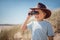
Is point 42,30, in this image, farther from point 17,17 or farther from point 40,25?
point 17,17

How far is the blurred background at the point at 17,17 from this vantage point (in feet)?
6.71

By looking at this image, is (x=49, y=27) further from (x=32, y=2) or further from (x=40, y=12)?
(x=32, y=2)

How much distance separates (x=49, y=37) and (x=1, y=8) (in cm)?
67

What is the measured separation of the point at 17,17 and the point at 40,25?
30 centimetres

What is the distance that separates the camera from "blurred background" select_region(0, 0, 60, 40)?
80.5 inches

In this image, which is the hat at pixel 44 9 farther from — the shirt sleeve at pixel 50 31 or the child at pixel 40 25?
the shirt sleeve at pixel 50 31

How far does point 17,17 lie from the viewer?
2.11 m

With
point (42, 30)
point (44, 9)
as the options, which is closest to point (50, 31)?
point (42, 30)

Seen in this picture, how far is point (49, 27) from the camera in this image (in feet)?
6.61

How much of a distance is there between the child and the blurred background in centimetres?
5

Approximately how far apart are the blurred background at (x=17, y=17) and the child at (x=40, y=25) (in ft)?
0.15

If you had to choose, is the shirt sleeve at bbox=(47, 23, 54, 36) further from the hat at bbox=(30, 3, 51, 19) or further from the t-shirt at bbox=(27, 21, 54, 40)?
the hat at bbox=(30, 3, 51, 19)

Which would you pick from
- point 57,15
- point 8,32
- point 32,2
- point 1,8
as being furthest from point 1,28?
point 57,15

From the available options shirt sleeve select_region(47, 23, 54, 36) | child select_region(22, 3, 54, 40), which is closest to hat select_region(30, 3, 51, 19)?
child select_region(22, 3, 54, 40)
